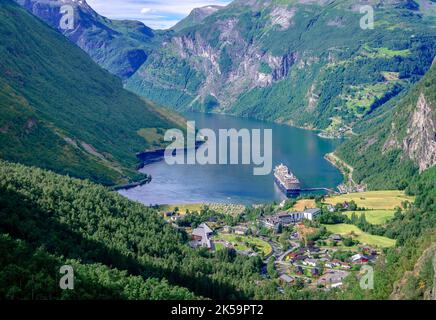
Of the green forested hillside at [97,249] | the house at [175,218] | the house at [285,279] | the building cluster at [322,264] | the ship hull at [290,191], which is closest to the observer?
the green forested hillside at [97,249]

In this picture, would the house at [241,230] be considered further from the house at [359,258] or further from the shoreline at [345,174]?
the shoreline at [345,174]

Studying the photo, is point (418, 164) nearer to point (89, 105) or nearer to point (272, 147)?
point (272, 147)

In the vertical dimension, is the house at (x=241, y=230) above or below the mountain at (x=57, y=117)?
below

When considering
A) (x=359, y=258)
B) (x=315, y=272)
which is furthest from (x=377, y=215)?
(x=315, y=272)

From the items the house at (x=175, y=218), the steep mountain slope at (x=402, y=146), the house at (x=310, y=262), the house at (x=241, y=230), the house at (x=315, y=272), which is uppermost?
the steep mountain slope at (x=402, y=146)

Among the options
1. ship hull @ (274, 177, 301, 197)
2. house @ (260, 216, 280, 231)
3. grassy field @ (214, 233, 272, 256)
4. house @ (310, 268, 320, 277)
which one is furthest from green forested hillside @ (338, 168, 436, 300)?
ship hull @ (274, 177, 301, 197)

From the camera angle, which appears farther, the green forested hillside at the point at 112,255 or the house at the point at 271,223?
the house at the point at 271,223

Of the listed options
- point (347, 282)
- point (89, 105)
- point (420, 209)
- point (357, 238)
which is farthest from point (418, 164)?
point (89, 105)

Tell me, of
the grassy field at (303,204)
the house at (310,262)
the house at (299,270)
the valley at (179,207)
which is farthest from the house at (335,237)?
the grassy field at (303,204)
